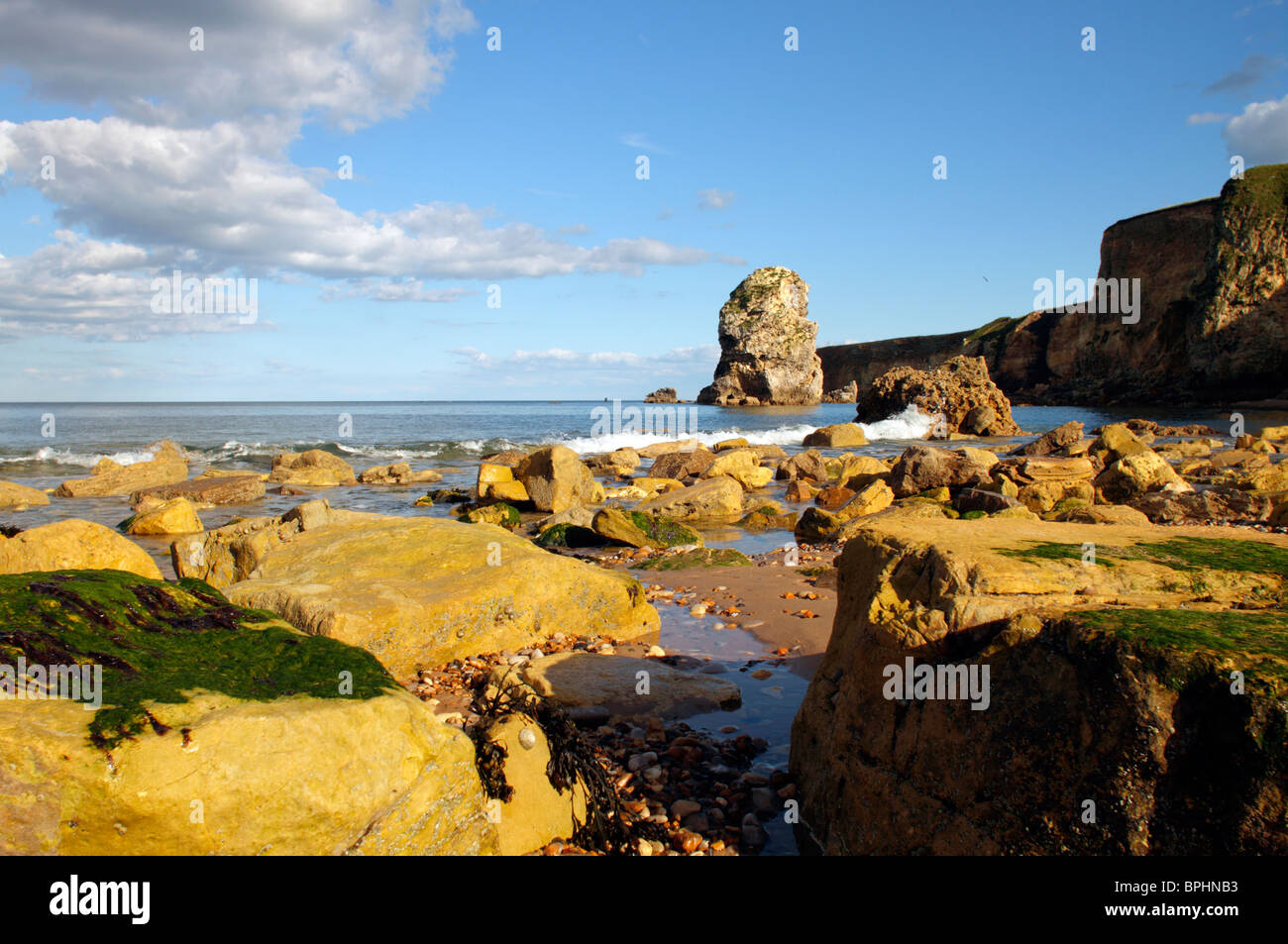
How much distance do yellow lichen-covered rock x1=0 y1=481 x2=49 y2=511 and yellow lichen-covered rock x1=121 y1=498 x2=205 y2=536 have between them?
18.7 feet

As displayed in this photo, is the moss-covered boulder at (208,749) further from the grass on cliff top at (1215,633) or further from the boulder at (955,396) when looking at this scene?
the boulder at (955,396)

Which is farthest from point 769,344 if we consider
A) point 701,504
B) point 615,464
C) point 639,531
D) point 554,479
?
point 639,531

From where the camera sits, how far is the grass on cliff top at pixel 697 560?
9.78 meters

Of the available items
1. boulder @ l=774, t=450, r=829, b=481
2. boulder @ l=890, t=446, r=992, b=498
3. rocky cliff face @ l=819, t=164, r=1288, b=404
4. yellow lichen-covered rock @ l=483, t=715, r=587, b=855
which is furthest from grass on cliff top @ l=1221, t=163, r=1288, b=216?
yellow lichen-covered rock @ l=483, t=715, r=587, b=855

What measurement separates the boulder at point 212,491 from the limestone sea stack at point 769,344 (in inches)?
2973

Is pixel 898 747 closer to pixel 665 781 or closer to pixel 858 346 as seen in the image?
pixel 665 781

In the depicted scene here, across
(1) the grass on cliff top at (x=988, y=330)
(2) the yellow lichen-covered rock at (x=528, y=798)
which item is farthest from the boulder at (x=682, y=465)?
(1) the grass on cliff top at (x=988, y=330)

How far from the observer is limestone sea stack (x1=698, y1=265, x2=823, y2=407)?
87.6 metres

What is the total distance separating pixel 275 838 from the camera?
8.73 ft

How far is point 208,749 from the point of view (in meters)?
2.62

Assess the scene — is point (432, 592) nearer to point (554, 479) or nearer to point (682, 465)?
point (554, 479)

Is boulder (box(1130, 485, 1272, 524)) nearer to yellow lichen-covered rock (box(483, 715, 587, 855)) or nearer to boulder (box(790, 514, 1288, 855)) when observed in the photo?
boulder (box(790, 514, 1288, 855))

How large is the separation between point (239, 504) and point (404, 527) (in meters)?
11.9
